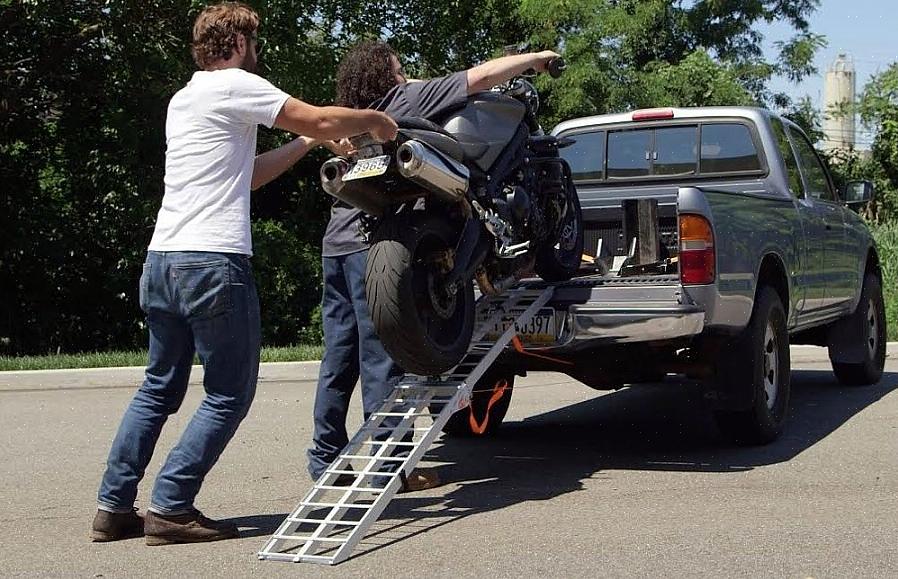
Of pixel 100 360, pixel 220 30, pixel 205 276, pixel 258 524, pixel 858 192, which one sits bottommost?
pixel 100 360

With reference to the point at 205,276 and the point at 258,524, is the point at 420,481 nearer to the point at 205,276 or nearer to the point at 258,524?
the point at 258,524

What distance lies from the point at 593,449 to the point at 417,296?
6.65ft

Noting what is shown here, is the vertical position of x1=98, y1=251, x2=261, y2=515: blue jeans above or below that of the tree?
below

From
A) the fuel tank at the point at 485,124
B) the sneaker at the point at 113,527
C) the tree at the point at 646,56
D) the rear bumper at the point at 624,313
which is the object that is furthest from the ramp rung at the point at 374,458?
the tree at the point at 646,56

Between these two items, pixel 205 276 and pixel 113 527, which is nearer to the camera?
pixel 205 276

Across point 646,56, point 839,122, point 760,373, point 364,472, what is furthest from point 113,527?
point 839,122

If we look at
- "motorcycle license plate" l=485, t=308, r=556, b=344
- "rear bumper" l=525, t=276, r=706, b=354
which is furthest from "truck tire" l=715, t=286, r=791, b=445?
"motorcycle license plate" l=485, t=308, r=556, b=344

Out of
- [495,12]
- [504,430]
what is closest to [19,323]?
[495,12]

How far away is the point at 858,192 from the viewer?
9289mm

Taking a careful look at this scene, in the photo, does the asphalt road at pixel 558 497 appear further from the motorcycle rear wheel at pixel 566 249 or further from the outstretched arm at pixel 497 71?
the outstretched arm at pixel 497 71

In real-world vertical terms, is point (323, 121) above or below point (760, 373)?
above

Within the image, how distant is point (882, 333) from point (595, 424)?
9.91ft

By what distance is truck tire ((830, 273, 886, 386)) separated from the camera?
32.4 ft

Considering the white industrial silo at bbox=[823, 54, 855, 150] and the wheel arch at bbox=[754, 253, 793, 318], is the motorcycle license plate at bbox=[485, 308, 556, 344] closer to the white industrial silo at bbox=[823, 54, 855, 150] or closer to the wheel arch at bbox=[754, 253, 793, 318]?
the wheel arch at bbox=[754, 253, 793, 318]
